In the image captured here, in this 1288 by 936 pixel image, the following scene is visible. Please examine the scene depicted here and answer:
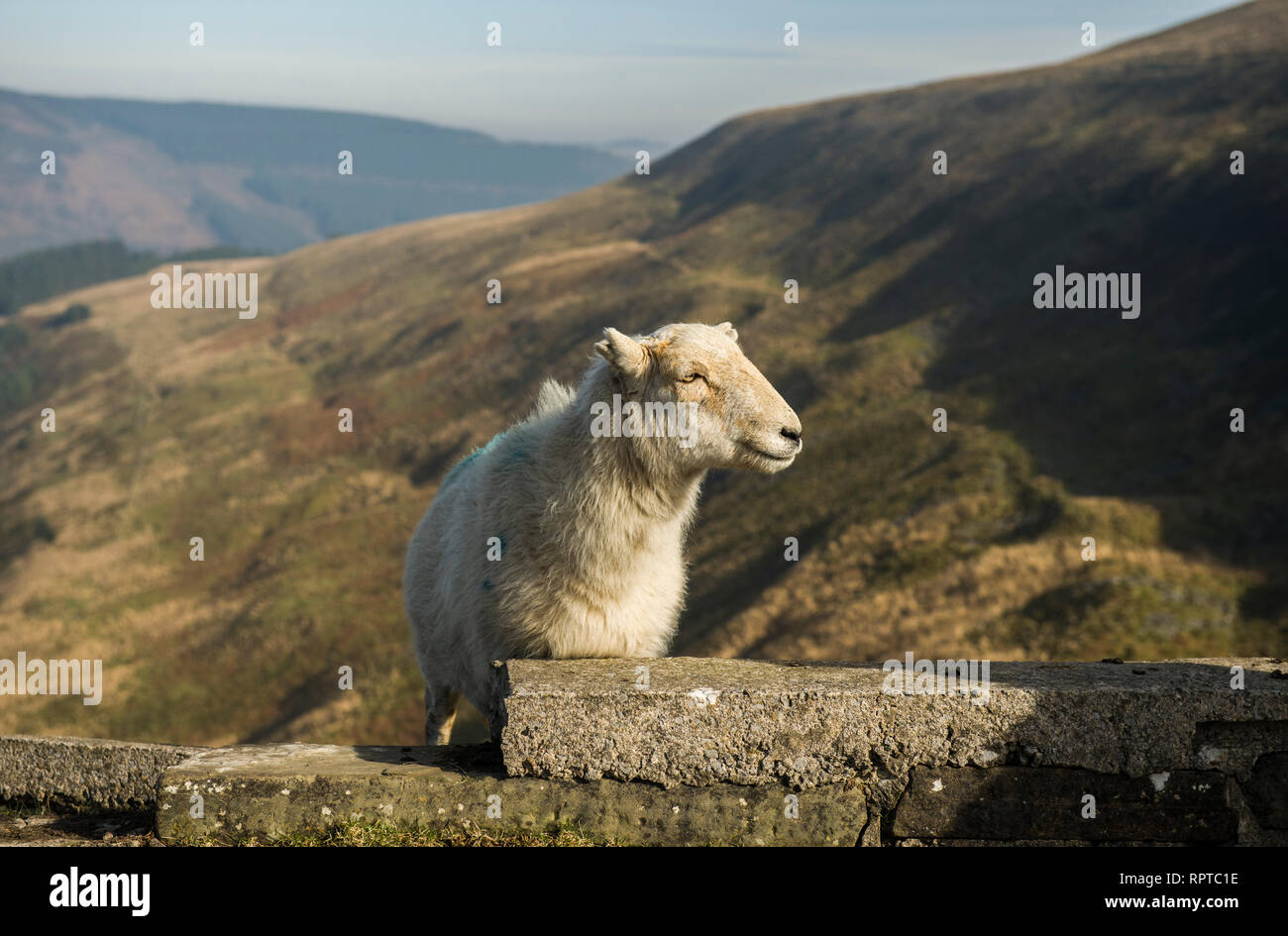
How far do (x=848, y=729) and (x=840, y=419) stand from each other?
152 feet

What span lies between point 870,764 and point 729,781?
2.44 ft

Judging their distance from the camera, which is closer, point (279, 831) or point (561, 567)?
point (279, 831)

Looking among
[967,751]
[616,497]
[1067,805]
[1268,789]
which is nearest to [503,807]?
[967,751]

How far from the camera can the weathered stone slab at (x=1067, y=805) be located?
5.50 m

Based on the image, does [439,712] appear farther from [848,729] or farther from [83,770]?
[848,729]

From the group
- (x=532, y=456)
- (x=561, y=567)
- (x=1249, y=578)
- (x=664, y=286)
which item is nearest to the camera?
(x=561, y=567)

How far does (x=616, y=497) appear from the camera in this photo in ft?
25.1

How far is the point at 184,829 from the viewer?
549cm

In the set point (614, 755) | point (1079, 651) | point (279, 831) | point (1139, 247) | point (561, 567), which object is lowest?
point (1079, 651)

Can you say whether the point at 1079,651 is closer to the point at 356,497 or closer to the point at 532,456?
the point at 532,456

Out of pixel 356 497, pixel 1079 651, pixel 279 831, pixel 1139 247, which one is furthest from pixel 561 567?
pixel 356 497

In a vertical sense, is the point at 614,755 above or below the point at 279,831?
above

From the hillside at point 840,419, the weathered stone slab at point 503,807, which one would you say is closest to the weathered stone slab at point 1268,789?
the weathered stone slab at point 503,807

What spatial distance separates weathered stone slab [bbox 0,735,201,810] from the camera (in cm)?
646
